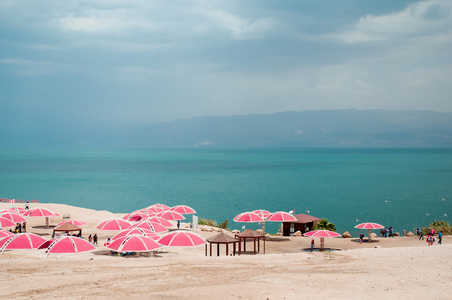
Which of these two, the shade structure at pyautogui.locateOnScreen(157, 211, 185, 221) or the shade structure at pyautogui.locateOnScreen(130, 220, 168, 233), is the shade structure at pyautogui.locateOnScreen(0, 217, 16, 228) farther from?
the shade structure at pyautogui.locateOnScreen(157, 211, 185, 221)

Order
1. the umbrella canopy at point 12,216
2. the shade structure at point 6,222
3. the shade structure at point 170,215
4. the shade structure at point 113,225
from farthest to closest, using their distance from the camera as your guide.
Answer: the shade structure at point 170,215 → the umbrella canopy at point 12,216 → the shade structure at point 113,225 → the shade structure at point 6,222

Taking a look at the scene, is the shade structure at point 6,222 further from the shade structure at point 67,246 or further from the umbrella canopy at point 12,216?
the shade structure at point 67,246

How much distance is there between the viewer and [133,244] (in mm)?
22625

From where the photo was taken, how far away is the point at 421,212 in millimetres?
61781

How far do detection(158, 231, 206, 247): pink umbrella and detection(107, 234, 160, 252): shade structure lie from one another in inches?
32.1

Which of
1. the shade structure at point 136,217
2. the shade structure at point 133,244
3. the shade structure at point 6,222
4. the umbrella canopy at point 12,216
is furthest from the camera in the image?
the shade structure at point 136,217

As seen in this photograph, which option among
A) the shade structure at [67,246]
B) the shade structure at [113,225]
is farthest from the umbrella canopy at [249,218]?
the shade structure at [67,246]

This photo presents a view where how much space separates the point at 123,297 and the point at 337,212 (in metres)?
53.1

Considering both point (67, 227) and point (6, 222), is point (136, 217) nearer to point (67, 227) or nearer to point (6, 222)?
point (67, 227)

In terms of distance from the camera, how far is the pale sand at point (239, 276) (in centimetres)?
1496

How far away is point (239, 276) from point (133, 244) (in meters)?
7.15

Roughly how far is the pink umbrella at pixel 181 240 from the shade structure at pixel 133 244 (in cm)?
82

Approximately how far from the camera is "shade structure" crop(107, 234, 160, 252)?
22.4 metres

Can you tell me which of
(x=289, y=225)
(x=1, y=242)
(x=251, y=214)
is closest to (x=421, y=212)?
(x=289, y=225)
